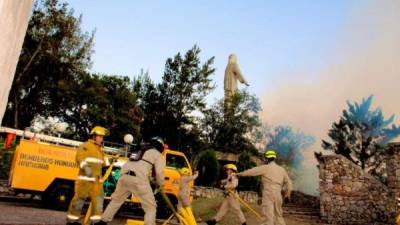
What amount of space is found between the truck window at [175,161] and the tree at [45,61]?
17.3m

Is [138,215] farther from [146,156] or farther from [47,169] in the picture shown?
[146,156]

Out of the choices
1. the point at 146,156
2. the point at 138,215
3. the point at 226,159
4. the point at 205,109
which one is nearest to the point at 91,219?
the point at 146,156

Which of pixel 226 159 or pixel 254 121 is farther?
pixel 254 121

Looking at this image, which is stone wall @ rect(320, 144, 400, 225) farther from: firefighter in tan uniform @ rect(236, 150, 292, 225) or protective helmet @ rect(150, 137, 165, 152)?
protective helmet @ rect(150, 137, 165, 152)

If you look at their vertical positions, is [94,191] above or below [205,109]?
below

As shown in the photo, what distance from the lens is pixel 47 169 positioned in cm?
1145

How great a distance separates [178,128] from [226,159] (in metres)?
6.17

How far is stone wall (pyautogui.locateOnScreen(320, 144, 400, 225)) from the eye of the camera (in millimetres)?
15508

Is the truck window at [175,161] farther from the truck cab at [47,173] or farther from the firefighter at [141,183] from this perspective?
the firefighter at [141,183]

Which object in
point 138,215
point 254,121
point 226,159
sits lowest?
point 138,215

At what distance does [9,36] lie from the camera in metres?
1.17

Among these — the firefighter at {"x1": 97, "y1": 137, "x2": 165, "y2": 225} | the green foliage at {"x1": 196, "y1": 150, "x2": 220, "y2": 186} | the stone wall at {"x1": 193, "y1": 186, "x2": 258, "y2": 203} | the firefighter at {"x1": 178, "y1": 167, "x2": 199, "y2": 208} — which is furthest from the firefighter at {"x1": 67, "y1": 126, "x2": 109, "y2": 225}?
the green foliage at {"x1": 196, "y1": 150, "x2": 220, "y2": 186}

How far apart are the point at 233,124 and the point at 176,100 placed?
5.69m

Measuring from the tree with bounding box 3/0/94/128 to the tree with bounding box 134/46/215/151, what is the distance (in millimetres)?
7234
